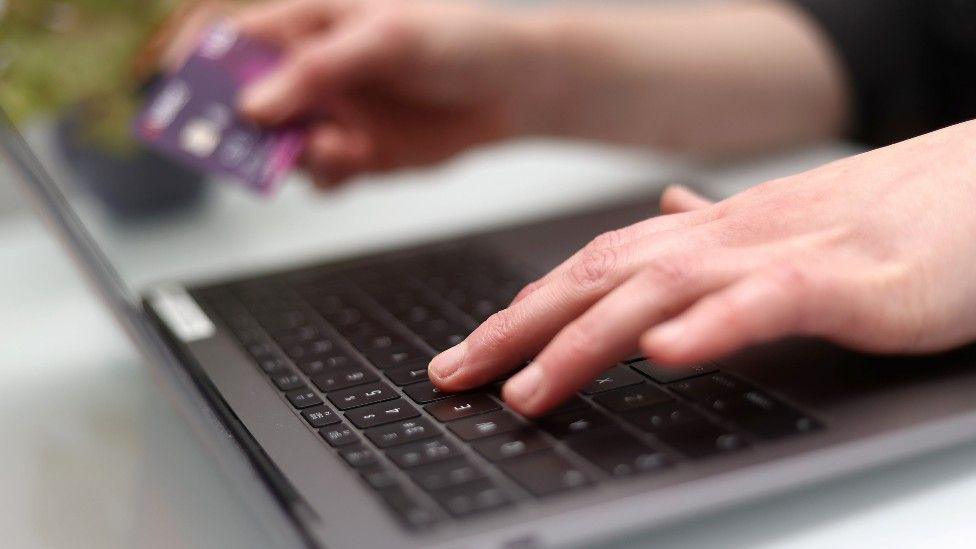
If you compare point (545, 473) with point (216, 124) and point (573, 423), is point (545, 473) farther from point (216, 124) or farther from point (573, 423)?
point (216, 124)

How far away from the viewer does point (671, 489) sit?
1.38 ft

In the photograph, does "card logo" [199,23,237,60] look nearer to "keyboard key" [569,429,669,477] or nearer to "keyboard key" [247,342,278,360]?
"keyboard key" [247,342,278,360]

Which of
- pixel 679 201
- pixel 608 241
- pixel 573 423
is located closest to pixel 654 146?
pixel 679 201

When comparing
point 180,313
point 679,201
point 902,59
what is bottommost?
point 180,313

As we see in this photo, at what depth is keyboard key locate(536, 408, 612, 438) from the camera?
1.58 feet

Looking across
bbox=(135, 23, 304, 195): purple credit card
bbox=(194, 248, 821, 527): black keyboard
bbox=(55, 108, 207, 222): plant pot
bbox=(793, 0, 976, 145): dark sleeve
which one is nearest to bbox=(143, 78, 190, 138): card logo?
bbox=(135, 23, 304, 195): purple credit card

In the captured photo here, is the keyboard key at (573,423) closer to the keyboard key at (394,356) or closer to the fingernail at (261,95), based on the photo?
the keyboard key at (394,356)

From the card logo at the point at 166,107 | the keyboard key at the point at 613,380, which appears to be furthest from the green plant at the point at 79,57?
the keyboard key at the point at 613,380

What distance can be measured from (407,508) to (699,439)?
0.13 meters

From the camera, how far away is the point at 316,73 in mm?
956

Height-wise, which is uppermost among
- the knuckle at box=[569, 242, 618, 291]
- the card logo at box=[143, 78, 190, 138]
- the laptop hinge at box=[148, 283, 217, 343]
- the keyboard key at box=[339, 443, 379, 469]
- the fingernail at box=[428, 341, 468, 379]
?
the card logo at box=[143, 78, 190, 138]

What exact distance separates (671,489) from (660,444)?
0.04m

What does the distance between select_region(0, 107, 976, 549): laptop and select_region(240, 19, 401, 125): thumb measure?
292 millimetres

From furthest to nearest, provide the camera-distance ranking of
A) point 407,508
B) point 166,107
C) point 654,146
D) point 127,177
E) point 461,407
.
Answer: point 654,146
point 127,177
point 166,107
point 461,407
point 407,508
